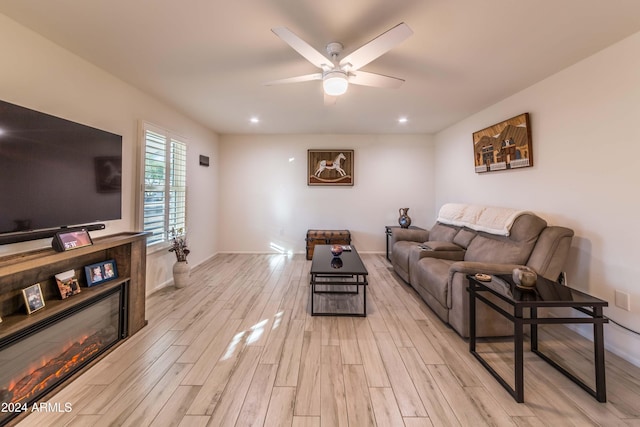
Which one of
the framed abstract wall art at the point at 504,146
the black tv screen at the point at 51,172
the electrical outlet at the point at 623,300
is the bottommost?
the electrical outlet at the point at 623,300

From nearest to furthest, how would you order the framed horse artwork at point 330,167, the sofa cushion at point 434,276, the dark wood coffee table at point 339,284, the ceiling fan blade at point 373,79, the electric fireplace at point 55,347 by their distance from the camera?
the electric fireplace at point 55,347 → the ceiling fan blade at point 373,79 → the sofa cushion at point 434,276 → the dark wood coffee table at point 339,284 → the framed horse artwork at point 330,167

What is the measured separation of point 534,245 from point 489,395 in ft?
5.23

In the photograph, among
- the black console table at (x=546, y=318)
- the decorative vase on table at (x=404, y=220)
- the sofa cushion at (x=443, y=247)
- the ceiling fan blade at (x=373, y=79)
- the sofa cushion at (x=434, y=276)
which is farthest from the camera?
the decorative vase on table at (x=404, y=220)

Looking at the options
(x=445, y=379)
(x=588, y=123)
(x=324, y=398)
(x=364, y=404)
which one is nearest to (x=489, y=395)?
(x=445, y=379)

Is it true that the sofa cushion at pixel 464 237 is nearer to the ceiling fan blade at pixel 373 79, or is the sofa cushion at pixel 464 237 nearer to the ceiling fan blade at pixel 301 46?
the ceiling fan blade at pixel 373 79

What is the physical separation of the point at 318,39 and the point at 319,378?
265 centimetres

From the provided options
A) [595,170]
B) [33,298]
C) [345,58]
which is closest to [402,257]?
[595,170]

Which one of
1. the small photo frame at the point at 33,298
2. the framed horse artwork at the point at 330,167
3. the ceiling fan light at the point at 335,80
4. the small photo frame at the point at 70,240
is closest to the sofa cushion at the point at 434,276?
the ceiling fan light at the point at 335,80

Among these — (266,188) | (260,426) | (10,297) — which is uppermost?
(266,188)

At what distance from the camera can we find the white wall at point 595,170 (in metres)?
2.01

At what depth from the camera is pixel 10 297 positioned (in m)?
1.65

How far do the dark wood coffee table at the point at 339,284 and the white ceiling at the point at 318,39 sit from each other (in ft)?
6.96

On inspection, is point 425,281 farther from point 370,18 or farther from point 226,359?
point 370,18

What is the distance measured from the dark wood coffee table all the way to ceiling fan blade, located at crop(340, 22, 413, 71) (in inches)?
76.2
